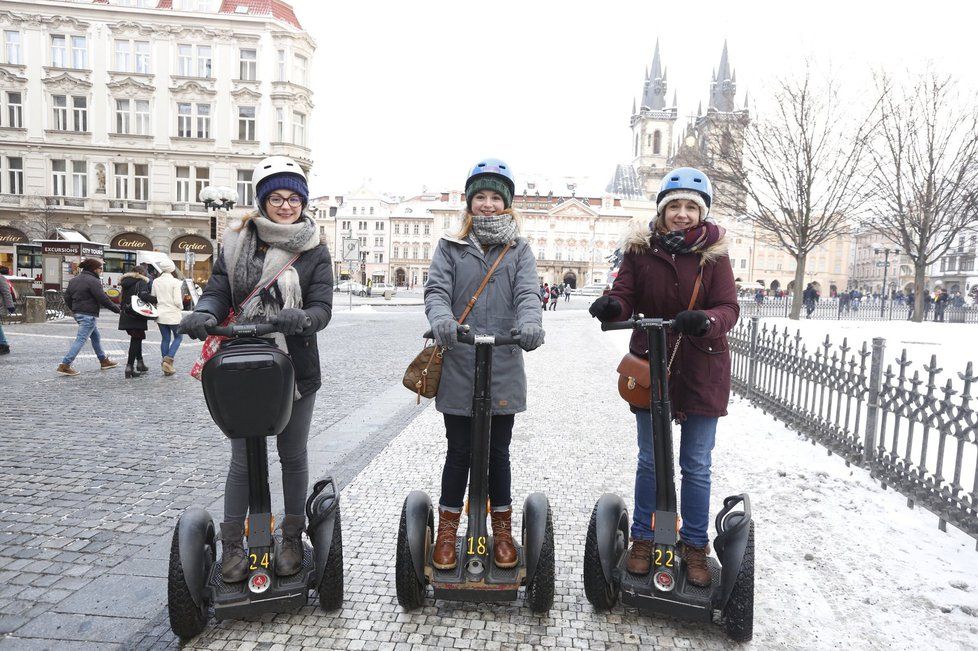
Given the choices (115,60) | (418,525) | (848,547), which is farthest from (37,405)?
(115,60)

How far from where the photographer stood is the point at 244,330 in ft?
8.32

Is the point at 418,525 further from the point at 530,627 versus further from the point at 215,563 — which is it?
the point at 215,563

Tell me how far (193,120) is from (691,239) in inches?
1592

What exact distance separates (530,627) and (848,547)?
2121 mm

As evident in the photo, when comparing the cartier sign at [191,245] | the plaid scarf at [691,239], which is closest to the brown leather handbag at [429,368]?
the plaid scarf at [691,239]

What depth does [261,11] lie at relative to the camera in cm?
3788

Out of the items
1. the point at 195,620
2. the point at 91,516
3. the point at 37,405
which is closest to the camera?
the point at 195,620

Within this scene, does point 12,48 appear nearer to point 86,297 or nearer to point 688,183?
point 86,297

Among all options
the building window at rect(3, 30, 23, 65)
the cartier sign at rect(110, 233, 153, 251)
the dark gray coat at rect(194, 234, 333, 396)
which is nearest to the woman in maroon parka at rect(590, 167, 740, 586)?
the dark gray coat at rect(194, 234, 333, 396)

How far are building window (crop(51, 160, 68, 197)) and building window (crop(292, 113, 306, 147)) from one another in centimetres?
1323

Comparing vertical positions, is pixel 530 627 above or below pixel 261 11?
below

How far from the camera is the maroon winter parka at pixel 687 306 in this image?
2924mm

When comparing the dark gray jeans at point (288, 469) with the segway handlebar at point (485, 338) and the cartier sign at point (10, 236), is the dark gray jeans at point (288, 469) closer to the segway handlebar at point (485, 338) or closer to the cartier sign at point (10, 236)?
the segway handlebar at point (485, 338)

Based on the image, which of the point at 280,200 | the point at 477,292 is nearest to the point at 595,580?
the point at 477,292
